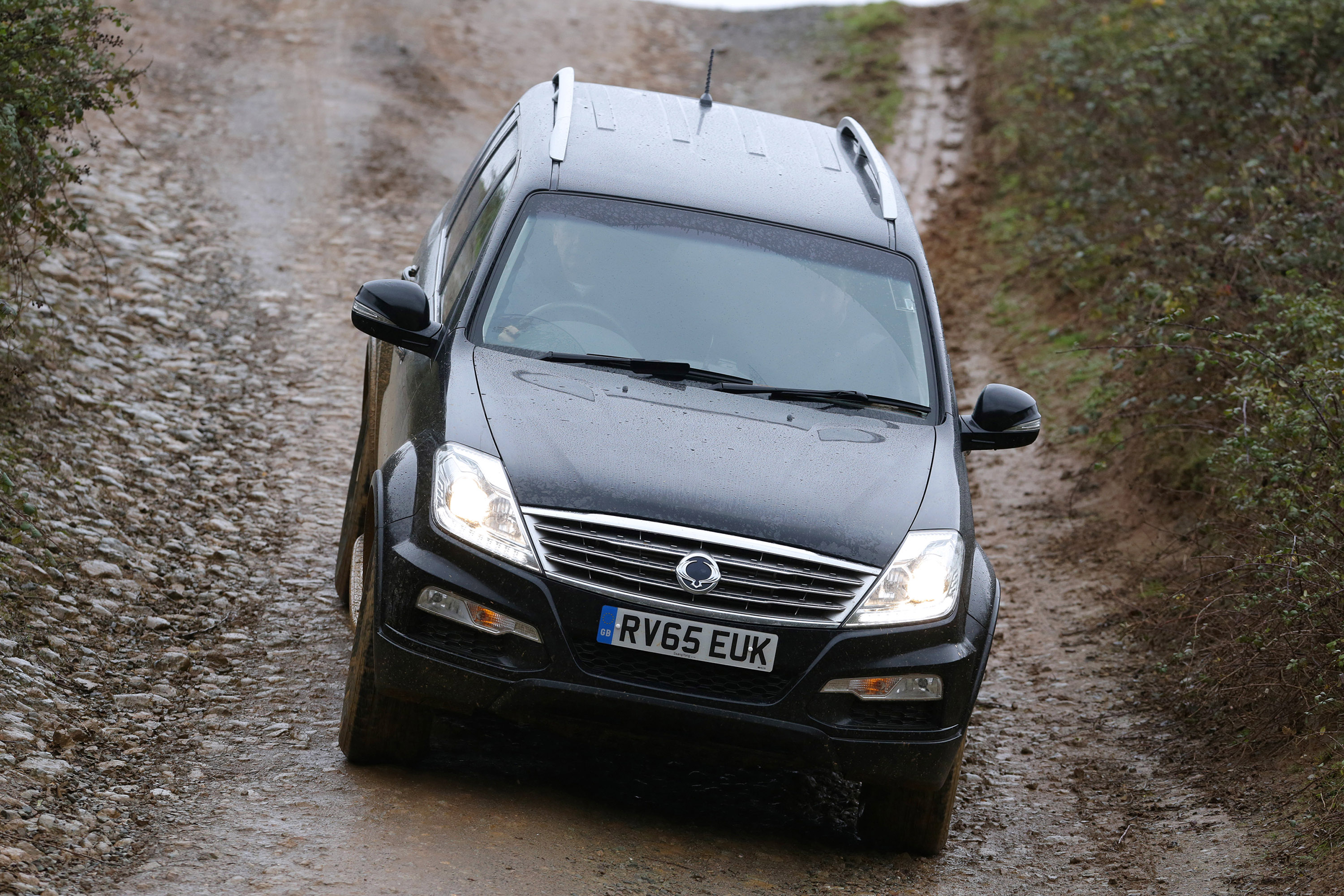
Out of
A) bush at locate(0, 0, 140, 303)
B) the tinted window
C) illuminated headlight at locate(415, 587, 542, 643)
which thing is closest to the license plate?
illuminated headlight at locate(415, 587, 542, 643)

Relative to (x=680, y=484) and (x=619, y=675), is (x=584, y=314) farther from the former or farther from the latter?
(x=619, y=675)

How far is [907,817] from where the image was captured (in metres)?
4.88

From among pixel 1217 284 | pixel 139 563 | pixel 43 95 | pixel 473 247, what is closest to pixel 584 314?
pixel 473 247

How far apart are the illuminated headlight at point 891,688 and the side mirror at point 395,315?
5.94 ft

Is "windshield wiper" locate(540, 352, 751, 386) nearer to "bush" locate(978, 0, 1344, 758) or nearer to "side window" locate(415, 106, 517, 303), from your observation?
"side window" locate(415, 106, 517, 303)

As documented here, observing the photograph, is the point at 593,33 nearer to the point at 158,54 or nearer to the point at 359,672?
the point at 158,54

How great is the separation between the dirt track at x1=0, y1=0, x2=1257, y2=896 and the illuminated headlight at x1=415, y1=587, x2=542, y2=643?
2.15ft

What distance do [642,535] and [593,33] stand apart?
1628 cm

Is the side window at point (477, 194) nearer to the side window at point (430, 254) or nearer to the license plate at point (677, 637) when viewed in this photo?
the side window at point (430, 254)

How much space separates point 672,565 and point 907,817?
4.47 ft

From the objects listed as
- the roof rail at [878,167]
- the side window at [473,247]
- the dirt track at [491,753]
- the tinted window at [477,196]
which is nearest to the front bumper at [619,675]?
the dirt track at [491,753]

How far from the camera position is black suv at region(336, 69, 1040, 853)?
14.0 feet

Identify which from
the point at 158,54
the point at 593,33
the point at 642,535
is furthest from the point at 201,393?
the point at 593,33

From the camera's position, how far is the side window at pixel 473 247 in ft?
17.4
